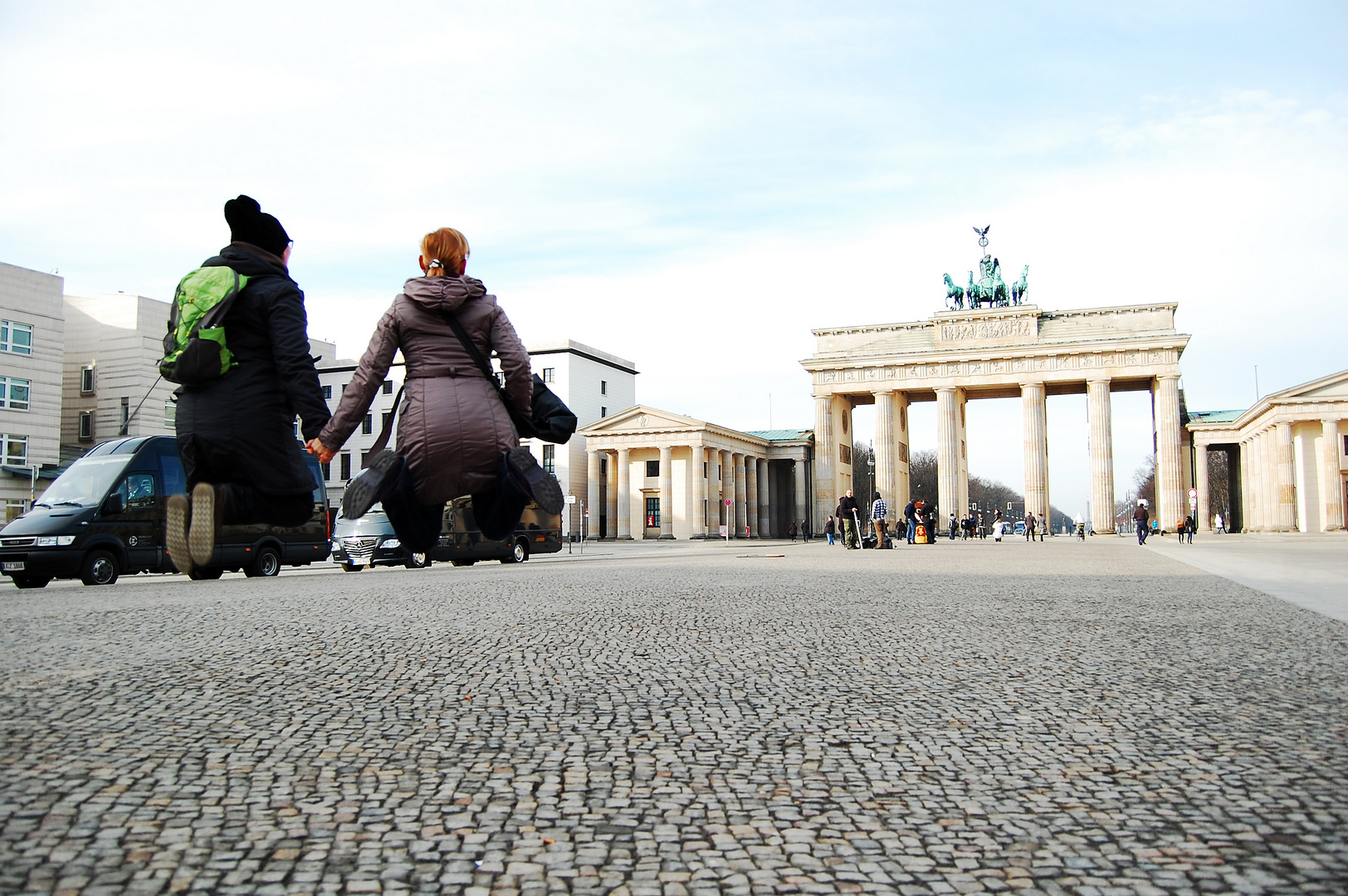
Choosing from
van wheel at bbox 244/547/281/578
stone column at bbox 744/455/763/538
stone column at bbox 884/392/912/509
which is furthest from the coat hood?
stone column at bbox 744/455/763/538

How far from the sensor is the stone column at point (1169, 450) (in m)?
84.4

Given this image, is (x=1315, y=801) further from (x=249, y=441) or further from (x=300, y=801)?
(x=249, y=441)

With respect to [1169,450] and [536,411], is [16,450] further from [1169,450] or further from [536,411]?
[1169,450]

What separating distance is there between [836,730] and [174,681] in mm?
5994

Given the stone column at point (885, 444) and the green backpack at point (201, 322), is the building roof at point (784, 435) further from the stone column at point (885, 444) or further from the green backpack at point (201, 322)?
the green backpack at point (201, 322)

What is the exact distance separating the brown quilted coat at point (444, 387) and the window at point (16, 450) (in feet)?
189

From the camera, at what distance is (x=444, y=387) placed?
213cm

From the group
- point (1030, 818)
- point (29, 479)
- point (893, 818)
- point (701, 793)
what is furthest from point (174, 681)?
point (29, 479)

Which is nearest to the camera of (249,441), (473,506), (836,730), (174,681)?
(249,441)

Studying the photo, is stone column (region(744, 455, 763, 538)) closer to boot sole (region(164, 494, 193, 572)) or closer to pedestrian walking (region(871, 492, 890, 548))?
pedestrian walking (region(871, 492, 890, 548))

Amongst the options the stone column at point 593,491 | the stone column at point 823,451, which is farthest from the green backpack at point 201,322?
the stone column at point 593,491

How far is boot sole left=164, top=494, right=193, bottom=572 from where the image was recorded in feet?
6.84

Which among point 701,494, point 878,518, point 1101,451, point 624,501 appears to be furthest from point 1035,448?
point 878,518

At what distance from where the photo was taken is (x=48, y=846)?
5.50 metres
